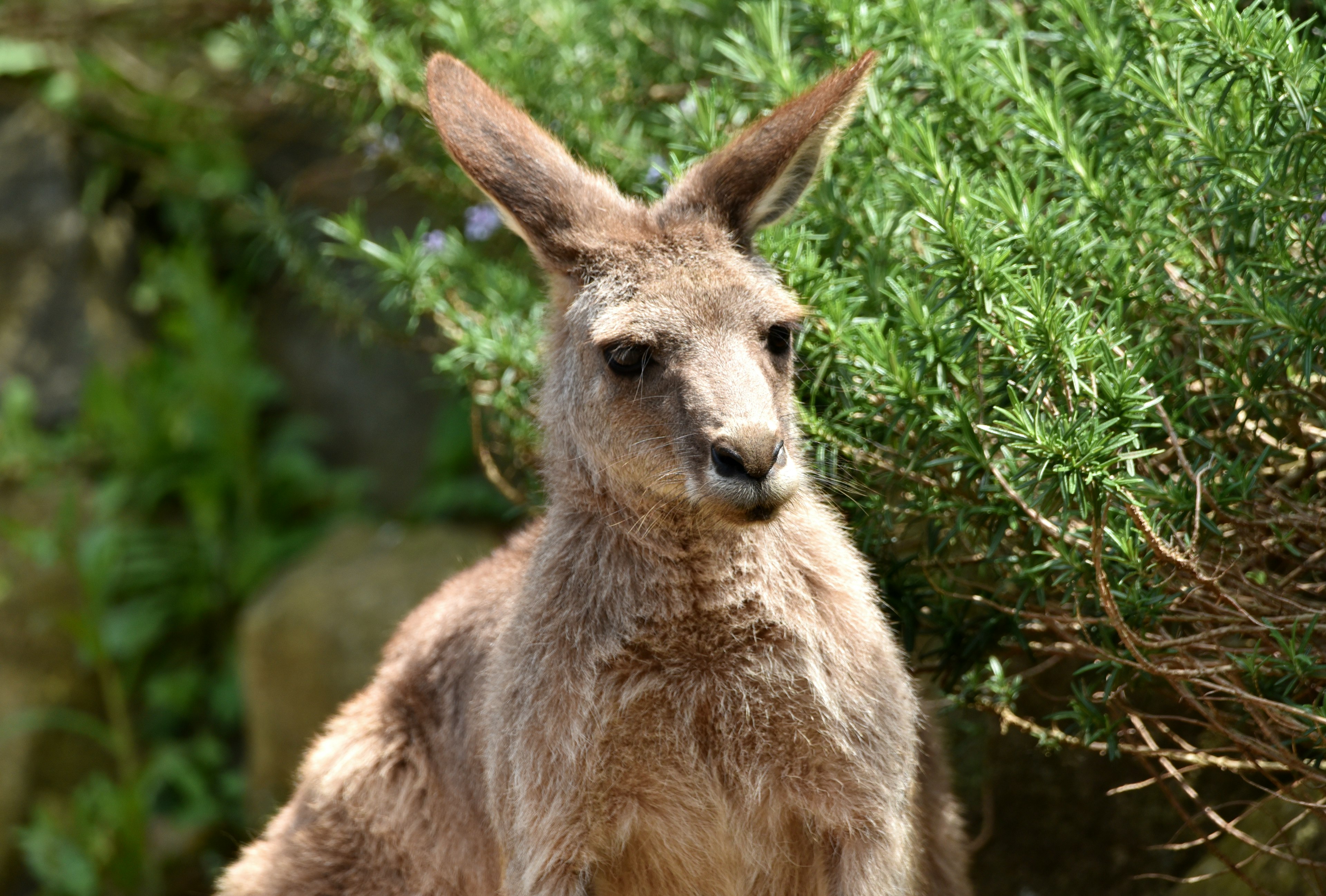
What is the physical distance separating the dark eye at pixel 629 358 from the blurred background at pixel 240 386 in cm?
157

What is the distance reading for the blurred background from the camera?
15.8ft

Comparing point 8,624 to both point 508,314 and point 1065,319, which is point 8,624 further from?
point 1065,319

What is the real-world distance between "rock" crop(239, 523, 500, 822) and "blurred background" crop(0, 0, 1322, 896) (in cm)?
2

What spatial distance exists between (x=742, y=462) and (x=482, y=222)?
7.15ft

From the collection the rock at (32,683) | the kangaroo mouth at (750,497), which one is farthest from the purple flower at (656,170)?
the rock at (32,683)

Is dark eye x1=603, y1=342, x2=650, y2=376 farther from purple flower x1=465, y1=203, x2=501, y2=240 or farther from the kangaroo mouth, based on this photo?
purple flower x1=465, y1=203, x2=501, y2=240

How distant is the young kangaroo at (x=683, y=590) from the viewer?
3057mm

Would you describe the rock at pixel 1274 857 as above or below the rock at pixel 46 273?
below

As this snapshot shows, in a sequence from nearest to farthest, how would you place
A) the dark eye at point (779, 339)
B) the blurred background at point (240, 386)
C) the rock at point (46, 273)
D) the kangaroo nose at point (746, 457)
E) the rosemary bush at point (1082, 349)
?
1. the kangaroo nose at point (746, 457)
2. the rosemary bush at point (1082, 349)
3. the dark eye at point (779, 339)
4. the blurred background at point (240, 386)
5. the rock at point (46, 273)

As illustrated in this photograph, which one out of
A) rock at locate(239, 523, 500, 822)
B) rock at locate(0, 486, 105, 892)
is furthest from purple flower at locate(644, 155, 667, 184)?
rock at locate(0, 486, 105, 892)

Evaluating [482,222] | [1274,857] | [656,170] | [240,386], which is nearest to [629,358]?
[656,170]

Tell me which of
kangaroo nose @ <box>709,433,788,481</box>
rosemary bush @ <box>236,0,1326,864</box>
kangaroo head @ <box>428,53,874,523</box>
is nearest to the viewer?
kangaroo nose @ <box>709,433,788,481</box>

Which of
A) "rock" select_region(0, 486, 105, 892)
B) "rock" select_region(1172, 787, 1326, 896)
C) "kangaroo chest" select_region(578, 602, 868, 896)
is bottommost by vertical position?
"rock" select_region(0, 486, 105, 892)

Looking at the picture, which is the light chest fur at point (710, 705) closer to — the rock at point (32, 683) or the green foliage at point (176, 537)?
the green foliage at point (176, 537)
